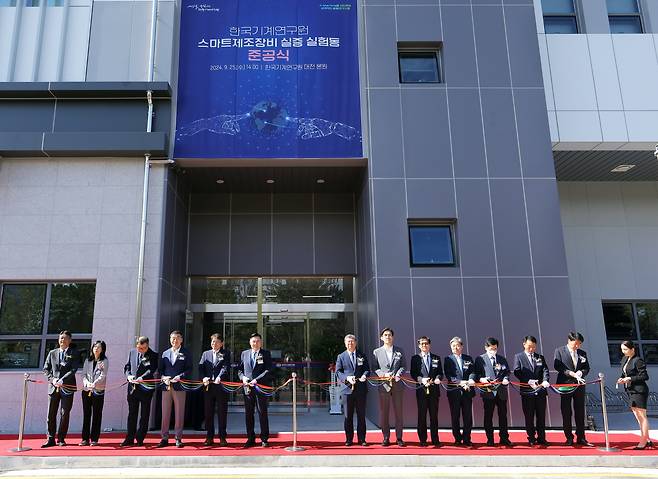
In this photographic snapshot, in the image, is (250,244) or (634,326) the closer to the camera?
(250,244)

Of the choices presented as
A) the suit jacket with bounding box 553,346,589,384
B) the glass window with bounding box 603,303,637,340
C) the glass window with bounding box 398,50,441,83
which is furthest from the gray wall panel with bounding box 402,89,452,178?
the glass window with bounding box 603,303,637,340

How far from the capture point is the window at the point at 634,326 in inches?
520

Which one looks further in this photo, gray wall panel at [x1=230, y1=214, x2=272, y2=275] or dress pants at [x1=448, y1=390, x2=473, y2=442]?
gray wall panel at [x1=230, y1=214, x2=272, y2=275]

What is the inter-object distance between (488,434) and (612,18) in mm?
10941

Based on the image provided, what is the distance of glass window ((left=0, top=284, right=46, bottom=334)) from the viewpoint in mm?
10266

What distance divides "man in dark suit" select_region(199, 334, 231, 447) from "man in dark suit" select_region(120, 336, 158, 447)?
0.85 m

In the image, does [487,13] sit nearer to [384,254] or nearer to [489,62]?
[489,62]

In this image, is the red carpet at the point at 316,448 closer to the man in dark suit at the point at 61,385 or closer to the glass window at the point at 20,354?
the man in dark suit at the point at 61,385

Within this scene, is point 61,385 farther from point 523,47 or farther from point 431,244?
point 523,47

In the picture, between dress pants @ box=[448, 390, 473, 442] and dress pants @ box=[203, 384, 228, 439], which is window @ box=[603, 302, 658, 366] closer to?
dress pants @ box=[448, 390, 473, 442]

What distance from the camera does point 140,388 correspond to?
8211 millimetres

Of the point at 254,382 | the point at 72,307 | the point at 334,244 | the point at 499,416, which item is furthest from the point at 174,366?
the point at 334,244

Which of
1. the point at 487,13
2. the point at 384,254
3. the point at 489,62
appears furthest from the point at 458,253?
the point at 487,13

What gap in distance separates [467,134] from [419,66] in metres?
1.98
